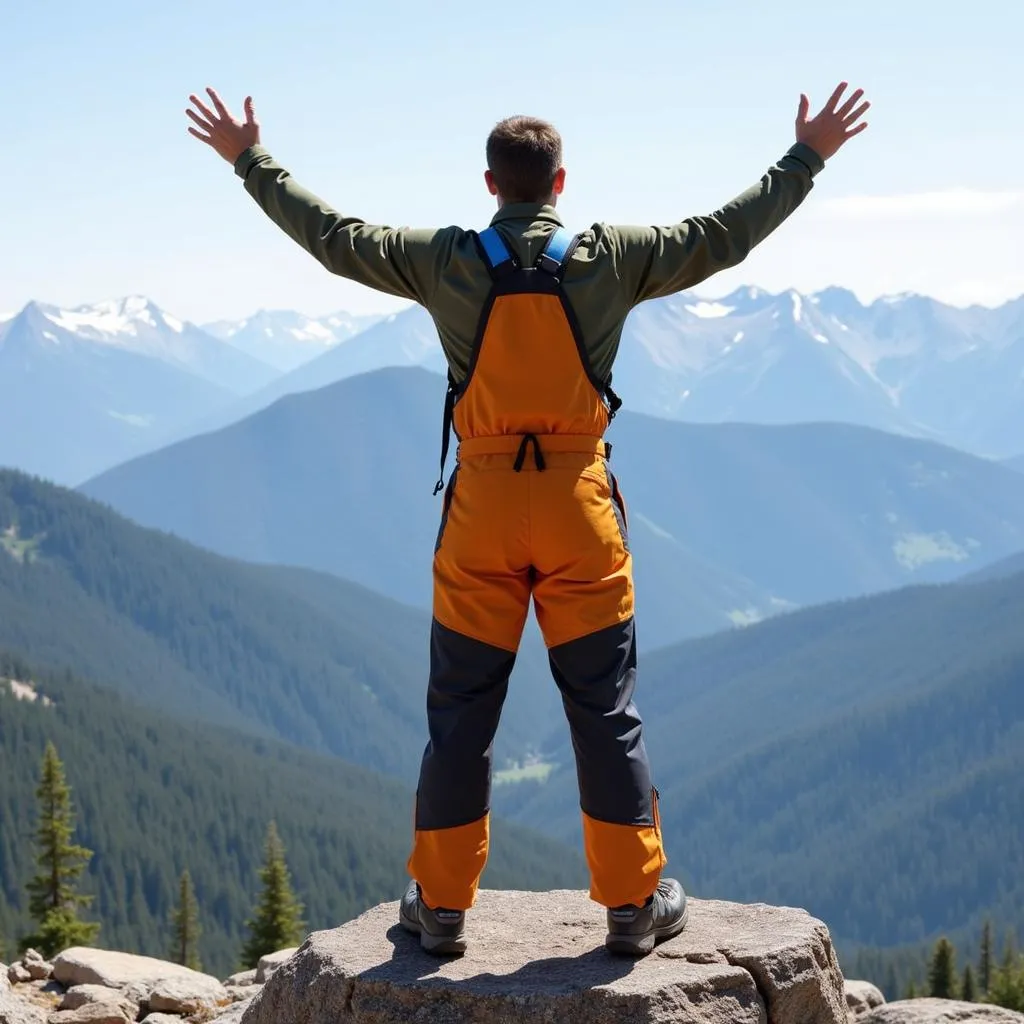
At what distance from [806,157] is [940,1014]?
7126 millimetres

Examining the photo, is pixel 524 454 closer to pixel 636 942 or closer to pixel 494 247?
pixel 494 247

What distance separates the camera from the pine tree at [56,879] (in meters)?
43.6

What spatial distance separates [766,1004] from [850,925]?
200 m

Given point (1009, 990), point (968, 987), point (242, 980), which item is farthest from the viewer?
point (968, 987)

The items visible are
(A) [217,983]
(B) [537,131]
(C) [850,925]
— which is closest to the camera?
(B) [537,131]

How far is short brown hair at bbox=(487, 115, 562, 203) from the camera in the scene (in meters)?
7.25

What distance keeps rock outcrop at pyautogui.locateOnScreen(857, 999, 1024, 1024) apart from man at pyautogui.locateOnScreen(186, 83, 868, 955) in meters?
4.45

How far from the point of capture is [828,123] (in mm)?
7957

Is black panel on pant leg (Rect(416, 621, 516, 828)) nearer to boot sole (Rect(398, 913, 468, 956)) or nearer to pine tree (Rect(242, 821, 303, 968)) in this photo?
boot sole (Rect(398, 913, 468, 956))

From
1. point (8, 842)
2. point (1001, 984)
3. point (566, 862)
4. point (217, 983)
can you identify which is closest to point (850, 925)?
point (566, 862)

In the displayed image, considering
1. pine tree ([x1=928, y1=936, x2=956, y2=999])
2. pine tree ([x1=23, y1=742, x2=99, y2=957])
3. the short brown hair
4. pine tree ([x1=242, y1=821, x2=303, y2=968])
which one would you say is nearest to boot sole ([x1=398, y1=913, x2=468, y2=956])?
the short brown hair

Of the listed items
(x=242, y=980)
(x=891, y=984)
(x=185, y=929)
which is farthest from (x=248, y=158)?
(x=891, y=984)

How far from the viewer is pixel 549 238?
7.30 metres

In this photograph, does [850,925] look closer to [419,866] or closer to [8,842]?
[8,842]
